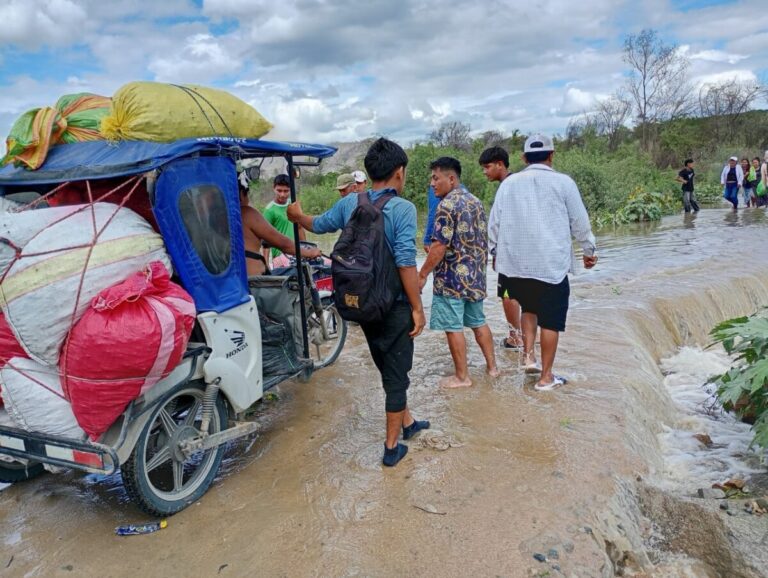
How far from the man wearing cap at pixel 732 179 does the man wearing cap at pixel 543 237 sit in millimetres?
15151

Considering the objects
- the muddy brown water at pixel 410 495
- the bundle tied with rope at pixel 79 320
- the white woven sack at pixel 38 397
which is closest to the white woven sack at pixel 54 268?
the bundle tied with rope at pixel 79 320

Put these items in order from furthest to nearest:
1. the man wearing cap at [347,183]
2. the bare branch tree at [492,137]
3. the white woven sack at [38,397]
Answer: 1. the bare branch tree at [492,137]
2. the man wearing cap at [347,183]
3. the white woven sack at [38,397]

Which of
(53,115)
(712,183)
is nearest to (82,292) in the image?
(53,115)

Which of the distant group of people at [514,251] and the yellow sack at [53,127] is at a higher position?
the yellow sack at [53,127]

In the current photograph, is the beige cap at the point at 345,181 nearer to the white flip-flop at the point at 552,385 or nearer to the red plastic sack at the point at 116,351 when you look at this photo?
the white flip-flop at the point at 552,385

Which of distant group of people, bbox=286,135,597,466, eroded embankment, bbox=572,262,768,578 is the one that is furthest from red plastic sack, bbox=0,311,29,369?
eroded embankment, bbox=572,262,768,578

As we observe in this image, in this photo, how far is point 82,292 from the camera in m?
2.71

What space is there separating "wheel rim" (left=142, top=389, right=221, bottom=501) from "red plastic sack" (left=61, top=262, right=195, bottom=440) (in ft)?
1.10

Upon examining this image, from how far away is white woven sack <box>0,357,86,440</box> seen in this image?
2820 mm

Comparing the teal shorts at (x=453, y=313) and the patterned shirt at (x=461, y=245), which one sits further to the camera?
the teal shorts at (x=453, y=313)

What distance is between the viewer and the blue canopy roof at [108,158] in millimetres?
2990

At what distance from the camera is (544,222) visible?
4543 mm

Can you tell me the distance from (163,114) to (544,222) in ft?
9.37

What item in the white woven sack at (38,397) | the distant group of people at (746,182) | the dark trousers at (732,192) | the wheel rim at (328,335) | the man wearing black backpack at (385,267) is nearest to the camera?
the white woven sack at (38,397)
